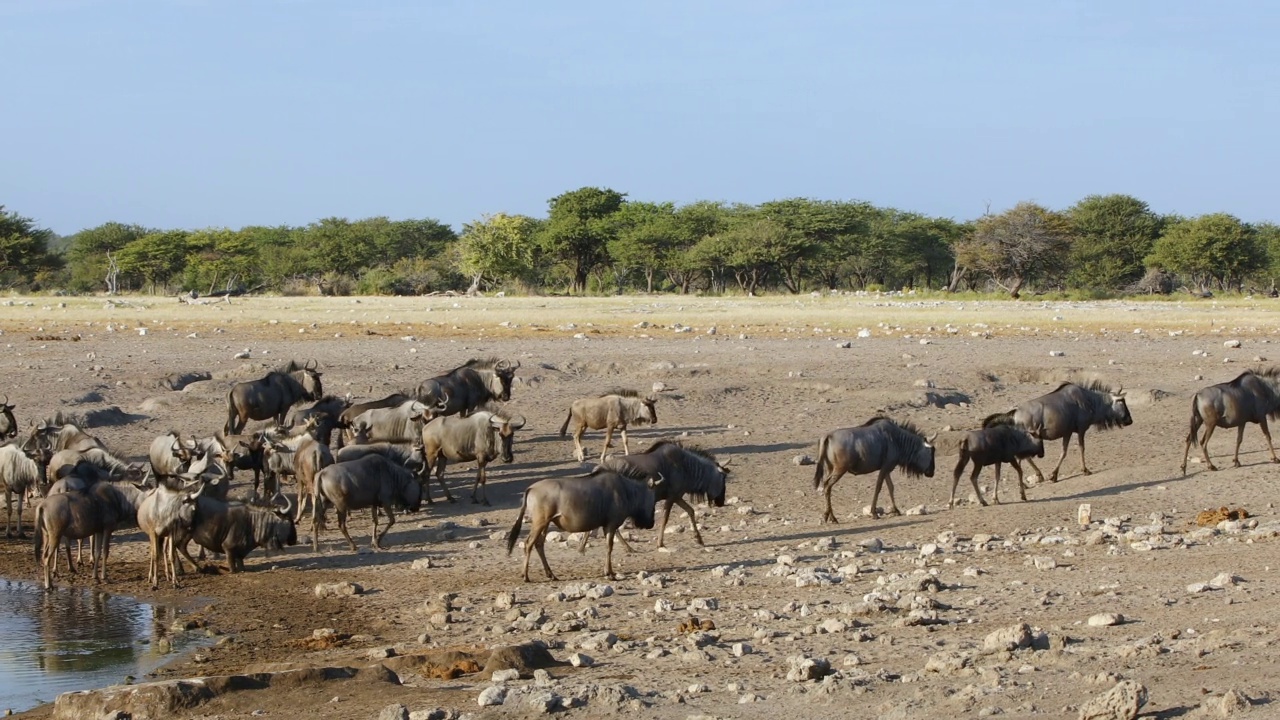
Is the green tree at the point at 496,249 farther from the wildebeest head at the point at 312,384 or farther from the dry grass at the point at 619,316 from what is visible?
the wildebeest head at the point at 312,384

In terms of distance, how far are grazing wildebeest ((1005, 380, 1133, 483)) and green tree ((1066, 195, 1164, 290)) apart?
5116 cm

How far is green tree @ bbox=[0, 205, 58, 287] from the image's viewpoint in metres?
63.6

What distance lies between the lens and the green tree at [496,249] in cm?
6762

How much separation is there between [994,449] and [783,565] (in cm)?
394

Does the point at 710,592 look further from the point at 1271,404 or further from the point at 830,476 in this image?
the point at 1271,404

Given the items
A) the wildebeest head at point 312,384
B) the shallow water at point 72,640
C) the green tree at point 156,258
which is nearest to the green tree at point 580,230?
the green tree at point 156,258

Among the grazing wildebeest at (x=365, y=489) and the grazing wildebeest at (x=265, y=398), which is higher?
the grazing wildebeest at (x=265, y=398)

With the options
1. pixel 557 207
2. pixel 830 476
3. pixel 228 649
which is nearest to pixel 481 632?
pixel 228 649

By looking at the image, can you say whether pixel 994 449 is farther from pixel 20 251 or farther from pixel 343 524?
pixel 20 251

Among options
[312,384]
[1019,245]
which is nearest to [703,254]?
[1019,245]

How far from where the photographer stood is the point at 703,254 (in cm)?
6619

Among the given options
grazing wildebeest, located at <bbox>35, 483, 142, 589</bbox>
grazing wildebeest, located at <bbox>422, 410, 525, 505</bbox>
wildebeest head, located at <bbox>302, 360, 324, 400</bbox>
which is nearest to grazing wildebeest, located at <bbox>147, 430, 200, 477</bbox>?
grazing wildebeest, located at <bbox>35, 483, 142, 589</bbox>

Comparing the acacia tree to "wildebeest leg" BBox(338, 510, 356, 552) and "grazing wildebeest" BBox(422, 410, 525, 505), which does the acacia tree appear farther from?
"wildebeest leg" BBox(338, 510, 356, 552)

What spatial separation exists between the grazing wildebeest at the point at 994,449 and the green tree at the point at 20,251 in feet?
190
